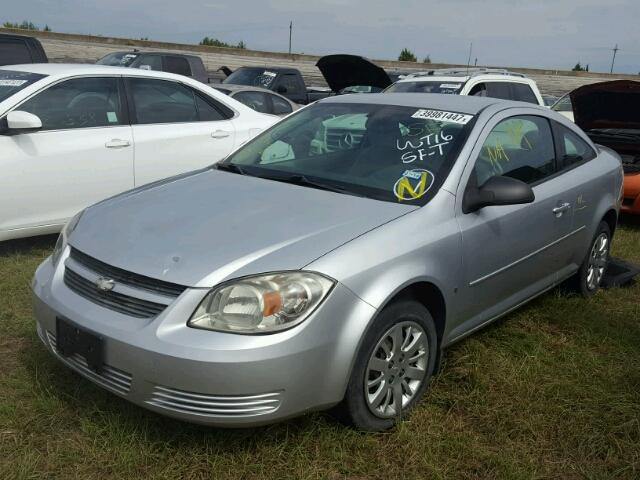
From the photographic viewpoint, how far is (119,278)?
2600 millimetres

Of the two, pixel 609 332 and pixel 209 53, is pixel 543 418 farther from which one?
pixel 209 53

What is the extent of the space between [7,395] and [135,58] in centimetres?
1227

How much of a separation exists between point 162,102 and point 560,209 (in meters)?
3.48

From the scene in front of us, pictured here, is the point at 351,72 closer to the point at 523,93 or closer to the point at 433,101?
the point at 523,93

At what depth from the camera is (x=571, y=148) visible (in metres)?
4.32

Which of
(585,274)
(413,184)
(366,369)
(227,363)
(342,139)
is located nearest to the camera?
(227,363)

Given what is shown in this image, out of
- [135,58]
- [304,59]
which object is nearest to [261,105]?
[135,58]

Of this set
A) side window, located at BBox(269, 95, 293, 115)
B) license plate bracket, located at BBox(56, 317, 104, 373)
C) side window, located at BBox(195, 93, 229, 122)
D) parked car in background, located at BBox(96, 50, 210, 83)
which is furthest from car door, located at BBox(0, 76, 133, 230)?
parked car in background, located at BBox(96, 50, 210, 83)

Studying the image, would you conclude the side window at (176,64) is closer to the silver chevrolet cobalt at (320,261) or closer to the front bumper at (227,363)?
the silver chevrolet cobalt at (320,261)

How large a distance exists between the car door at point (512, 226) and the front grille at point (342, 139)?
2.18 ft

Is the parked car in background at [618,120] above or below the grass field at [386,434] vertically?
above

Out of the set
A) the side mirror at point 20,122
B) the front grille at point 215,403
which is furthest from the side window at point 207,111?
the front grille at point 215,403

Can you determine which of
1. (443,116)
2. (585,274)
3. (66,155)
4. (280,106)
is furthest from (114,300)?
(280,106)

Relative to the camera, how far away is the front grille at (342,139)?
3607 mm
